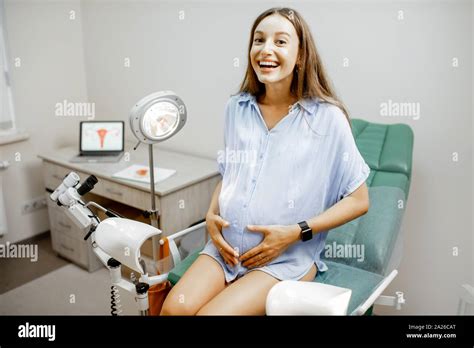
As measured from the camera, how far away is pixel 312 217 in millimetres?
1245

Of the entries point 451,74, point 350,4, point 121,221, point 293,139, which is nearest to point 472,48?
point 451,74

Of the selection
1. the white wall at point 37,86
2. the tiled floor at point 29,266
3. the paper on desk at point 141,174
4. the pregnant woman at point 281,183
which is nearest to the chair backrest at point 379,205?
the pregnant woman at point 281,183

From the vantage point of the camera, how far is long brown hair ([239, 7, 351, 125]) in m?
1.19

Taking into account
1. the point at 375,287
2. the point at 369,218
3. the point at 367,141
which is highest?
the point at 367,141

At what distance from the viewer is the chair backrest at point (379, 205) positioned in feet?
4.50

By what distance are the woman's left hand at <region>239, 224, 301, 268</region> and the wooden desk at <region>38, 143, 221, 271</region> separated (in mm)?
775

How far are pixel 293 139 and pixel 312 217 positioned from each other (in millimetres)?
216

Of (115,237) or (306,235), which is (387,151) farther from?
(115,237)

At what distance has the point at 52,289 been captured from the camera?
2.13 m

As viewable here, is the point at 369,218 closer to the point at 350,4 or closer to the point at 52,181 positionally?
the point at 350,4

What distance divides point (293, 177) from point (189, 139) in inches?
47.5

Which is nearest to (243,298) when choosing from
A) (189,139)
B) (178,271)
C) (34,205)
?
(178,271)

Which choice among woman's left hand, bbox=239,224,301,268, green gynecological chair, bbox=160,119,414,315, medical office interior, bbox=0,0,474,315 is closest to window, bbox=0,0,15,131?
medical office interior, bbox=0,0,474,315

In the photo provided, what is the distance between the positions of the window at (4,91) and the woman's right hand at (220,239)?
1.47 m
